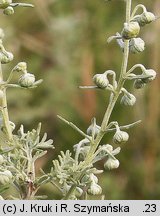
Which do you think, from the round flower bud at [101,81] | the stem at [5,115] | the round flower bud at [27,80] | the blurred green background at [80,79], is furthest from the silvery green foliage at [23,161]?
the blurred green background at [80,79]

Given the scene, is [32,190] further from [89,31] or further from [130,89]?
[89,31]

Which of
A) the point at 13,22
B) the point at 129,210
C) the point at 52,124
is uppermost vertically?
the point at 13,22

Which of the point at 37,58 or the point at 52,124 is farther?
the point at 37,58

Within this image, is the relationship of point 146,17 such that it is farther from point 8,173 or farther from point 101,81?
point 8,173

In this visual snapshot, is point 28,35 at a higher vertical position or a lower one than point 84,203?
higher

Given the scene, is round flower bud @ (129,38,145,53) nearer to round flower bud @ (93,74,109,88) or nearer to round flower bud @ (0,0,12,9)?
round flower bud @ (93,74,109,88)

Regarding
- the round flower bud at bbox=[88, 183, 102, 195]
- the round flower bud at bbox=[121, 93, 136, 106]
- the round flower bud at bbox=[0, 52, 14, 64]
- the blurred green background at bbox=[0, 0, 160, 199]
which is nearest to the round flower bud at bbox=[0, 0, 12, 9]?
the round flower bud at bbox=[0, 52, 14, 64]

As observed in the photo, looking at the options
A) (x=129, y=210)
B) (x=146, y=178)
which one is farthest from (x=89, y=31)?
(x=129, y=210)
